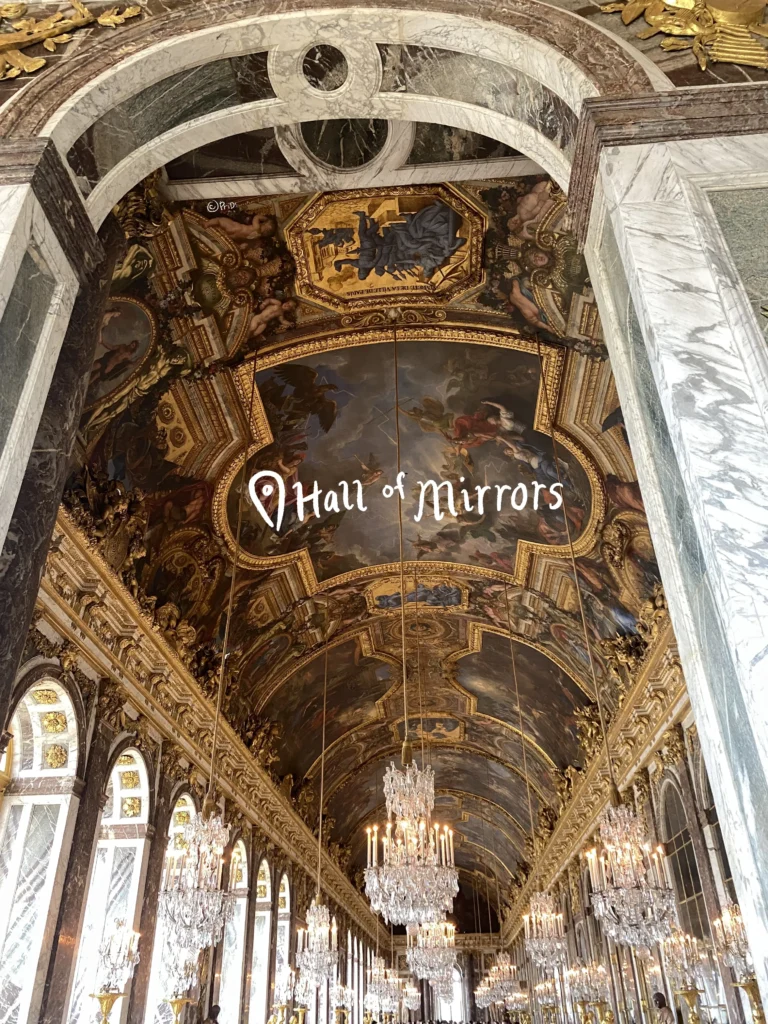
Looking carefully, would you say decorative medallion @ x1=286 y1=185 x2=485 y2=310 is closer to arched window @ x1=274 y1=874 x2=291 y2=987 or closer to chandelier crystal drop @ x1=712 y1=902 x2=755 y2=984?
chandelier crystal drop @ x1=712 y1=902 x2=755 y2=984

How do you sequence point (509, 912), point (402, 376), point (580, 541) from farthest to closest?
1. point (509, 912)
2. point (580, 541)
3. point (402, 376)

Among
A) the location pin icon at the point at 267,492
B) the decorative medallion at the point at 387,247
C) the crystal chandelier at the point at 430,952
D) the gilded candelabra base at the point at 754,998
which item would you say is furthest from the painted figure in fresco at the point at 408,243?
the crystal chandelier at the point at 430,952

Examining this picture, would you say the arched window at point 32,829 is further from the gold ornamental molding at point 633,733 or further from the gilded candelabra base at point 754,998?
the gold ornamental molding at point 633,733

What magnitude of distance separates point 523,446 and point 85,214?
7.05 metres

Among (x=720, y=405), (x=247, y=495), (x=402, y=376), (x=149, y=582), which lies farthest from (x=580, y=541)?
(x=720, y=405)

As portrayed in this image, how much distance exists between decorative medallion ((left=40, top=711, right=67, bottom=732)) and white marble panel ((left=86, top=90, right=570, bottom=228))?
19.4 ft

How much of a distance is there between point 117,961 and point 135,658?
12.7 ft

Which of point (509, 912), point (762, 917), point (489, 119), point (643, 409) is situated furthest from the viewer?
point (509, 912)

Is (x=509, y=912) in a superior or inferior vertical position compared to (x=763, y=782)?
superior

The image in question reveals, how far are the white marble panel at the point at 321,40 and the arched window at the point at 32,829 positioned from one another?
19.5ft

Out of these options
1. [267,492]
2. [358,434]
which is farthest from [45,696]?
[358,434]

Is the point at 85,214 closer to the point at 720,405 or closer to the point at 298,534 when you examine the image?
the point at 720,405

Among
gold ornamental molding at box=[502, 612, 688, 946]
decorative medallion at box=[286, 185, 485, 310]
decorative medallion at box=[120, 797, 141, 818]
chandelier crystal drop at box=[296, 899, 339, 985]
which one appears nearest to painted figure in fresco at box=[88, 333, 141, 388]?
decorative medallion at box=[286, 185, 485, 310]

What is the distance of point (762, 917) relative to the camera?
8.26ft
